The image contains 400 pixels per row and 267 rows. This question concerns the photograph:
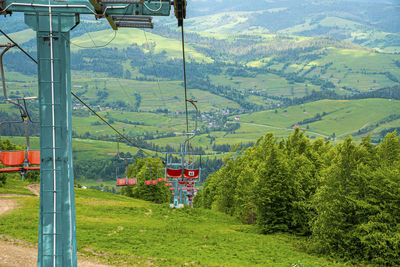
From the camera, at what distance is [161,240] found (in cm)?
3488

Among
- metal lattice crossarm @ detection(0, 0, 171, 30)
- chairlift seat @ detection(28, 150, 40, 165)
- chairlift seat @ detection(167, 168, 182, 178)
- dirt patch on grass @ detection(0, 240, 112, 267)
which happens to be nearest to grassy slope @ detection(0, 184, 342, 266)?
dirt patch on grass @ detection(0, 240, 112, 267)

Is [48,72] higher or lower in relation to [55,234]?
higher

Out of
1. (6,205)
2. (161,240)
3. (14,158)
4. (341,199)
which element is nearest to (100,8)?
(14,158)

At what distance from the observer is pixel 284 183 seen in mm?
47688

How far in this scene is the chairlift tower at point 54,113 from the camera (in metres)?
13.1

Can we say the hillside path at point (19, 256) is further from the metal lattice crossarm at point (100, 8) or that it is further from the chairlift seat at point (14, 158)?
the metal lattice crossarm at point (100, 8)

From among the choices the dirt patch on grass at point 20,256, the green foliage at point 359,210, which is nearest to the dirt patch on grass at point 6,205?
the dirt patch on grass at point 20,256

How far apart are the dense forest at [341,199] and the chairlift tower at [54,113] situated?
30748 mm

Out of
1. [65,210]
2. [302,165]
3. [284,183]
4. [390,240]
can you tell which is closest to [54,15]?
[65,210]

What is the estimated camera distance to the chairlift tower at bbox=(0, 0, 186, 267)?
43.0 ft

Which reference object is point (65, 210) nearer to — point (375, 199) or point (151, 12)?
point (151, 12)

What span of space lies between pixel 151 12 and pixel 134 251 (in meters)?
21.6

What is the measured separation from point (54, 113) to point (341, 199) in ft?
111

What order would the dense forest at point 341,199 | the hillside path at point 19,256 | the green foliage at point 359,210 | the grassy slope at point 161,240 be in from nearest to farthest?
1. the hillside path at point 19,256
2. the grassy slope at point 161,240
3. the green foliage at point 359,210
4. the dense forest at point 341,199
